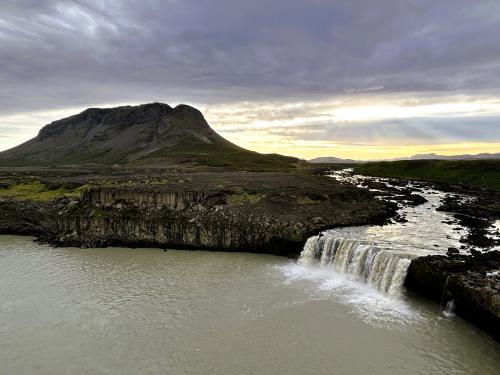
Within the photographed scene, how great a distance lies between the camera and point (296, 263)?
44.6m

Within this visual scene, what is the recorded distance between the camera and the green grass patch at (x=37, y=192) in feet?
222

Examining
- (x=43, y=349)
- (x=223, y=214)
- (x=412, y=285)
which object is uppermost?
(x=223, y=214)

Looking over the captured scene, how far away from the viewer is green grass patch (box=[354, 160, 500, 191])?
107m

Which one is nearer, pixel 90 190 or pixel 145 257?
pixel 145 257

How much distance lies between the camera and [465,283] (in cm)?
2900

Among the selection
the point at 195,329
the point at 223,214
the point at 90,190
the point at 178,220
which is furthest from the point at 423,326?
Answer: the point at 90,190

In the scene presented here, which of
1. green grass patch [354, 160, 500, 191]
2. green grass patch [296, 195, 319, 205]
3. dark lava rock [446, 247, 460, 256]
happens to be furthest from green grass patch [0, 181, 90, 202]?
green grass patch [354, 160, 500, 191]

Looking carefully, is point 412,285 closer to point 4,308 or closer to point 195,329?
point 195,329

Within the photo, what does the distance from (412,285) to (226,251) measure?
23.7 m

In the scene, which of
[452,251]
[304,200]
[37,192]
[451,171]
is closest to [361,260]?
[452,251]

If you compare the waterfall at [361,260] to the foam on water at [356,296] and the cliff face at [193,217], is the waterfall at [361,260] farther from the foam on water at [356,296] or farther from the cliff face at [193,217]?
the cliff face at [193,217]

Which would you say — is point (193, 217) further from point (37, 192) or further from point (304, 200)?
point (37, 192)

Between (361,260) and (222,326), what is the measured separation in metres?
16.8

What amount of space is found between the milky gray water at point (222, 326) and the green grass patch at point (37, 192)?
27.6 m
